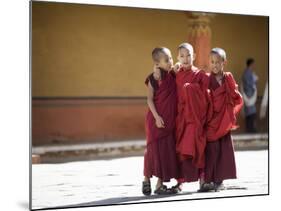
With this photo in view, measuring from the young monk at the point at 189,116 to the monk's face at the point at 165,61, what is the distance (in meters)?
0.12

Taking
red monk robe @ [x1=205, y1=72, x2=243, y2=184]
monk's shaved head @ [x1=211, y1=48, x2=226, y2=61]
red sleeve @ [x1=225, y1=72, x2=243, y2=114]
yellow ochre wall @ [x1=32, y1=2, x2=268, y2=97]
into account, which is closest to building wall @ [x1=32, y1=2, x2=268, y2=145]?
yellow ochre wall @ [x1=32, y1=2, x2=268, y2=97]

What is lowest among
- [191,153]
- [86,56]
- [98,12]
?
[191,153]

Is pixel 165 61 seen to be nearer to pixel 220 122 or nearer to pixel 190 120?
pixel 190 120

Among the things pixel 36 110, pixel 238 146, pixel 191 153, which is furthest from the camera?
pixel 238 146

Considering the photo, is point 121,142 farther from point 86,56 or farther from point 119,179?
point 86,56

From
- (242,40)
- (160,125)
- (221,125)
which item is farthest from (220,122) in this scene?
(242,40)

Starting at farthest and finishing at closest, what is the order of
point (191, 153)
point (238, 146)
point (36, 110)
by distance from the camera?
1. point (238, 146)
2. point (191, 153)
3. point (36, 110)

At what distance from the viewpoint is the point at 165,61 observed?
7523 millimetres

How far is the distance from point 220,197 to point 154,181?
0.85 meters

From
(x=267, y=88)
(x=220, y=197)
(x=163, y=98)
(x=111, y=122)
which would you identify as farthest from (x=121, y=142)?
(x=267, y=88)

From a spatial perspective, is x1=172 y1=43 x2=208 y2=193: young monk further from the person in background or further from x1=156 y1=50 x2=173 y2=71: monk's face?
the person in background

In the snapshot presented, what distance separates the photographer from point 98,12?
24.6ft

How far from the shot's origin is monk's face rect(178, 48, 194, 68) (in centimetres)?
758

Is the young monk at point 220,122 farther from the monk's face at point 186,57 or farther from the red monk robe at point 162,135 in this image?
the red monk robe at point 162,135
